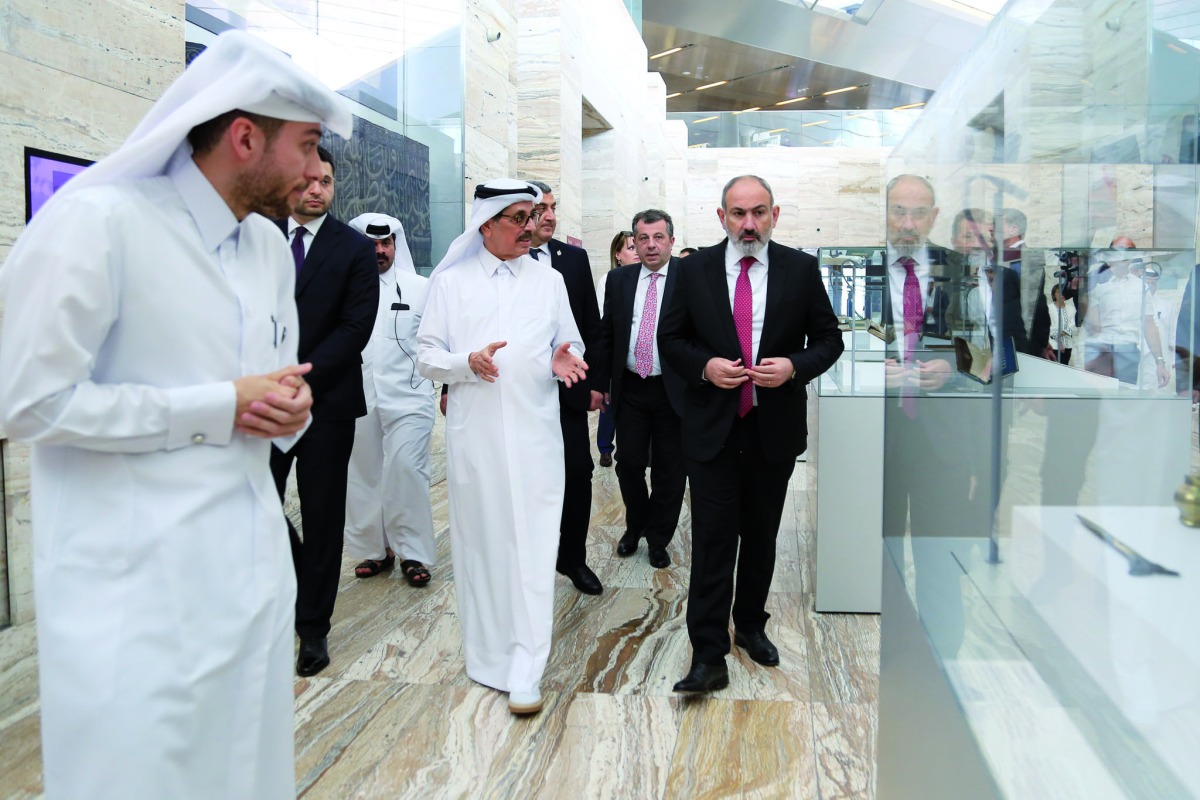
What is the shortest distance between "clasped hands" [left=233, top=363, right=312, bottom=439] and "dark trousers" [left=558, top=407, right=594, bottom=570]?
271 cm

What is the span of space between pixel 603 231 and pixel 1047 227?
12659 mm

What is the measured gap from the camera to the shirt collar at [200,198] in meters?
1.74

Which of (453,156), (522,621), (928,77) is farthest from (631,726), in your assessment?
(928,77)

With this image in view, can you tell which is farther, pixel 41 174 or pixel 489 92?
pixel 489 92

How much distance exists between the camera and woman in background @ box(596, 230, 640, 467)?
6.93 m

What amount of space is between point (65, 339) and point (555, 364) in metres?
2.15

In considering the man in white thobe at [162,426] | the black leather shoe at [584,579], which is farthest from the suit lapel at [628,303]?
the man in white thobe at [162,426]

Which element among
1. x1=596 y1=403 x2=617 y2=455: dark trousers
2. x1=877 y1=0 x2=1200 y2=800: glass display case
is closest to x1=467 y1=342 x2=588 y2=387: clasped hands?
x1=877 y1=0 x2=1200 y2=800: glass display case

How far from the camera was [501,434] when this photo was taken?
11.5 ft

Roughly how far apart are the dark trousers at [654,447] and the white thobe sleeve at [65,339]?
370cm

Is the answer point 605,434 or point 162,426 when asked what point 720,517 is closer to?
point 162,426

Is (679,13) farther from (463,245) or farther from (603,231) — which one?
(463,245)

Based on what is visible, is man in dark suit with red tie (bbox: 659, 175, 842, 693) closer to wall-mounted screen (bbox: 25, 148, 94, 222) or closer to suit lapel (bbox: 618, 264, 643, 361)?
suit lapel (bbox: 618, 264, 643, 361)

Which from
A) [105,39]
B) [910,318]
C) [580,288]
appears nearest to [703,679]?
[910,318]
